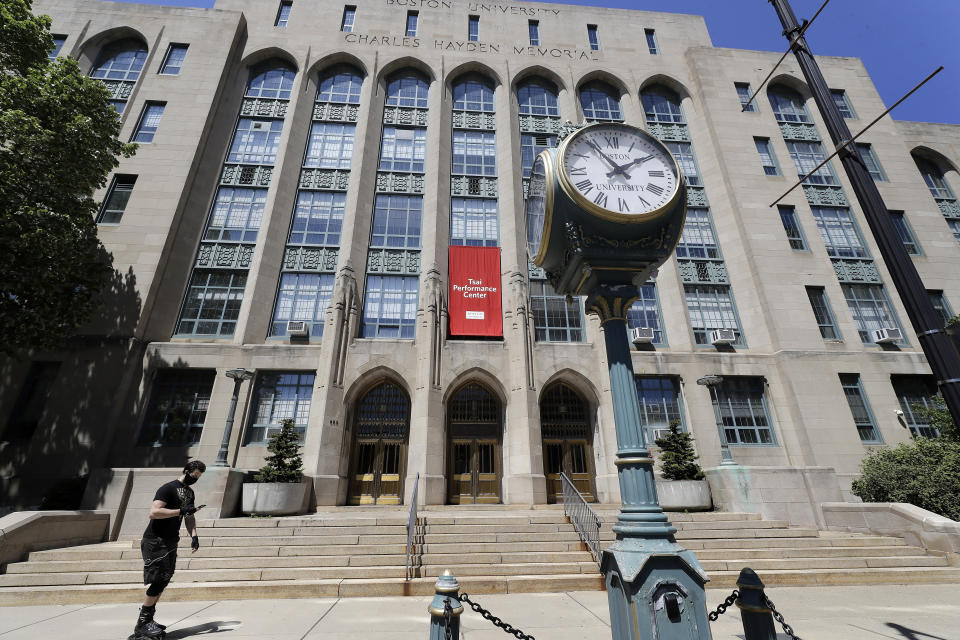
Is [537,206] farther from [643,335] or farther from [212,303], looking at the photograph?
[212,303]

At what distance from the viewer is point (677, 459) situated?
14188mm

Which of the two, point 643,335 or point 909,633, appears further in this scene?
point 643,335

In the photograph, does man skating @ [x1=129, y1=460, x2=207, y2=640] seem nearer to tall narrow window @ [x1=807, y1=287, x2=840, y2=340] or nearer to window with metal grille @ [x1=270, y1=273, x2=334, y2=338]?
window with metal grille @ [x1=270, y1=273, x2=334, y2=338]

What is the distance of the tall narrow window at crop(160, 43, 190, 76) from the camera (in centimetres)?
2288

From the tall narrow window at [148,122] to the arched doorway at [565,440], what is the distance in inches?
924

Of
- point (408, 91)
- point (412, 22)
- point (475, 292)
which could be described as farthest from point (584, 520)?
point (412, 22)

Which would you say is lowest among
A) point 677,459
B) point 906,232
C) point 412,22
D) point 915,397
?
point 677,459

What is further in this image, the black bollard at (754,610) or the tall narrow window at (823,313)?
the tall narrow window at (823,313)

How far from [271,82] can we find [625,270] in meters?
27.8

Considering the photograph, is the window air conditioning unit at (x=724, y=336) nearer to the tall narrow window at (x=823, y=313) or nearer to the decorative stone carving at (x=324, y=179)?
the tall narrow window at (x=823, y=313)

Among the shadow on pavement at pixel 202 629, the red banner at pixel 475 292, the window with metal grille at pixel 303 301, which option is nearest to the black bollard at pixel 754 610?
the shadow on pavement at pixel 202 629

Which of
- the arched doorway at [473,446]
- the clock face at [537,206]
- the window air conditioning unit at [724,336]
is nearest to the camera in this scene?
the clock face at [537,206]

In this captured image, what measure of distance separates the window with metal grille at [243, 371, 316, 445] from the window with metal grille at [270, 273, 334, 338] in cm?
206

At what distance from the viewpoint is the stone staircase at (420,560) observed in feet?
25.4
